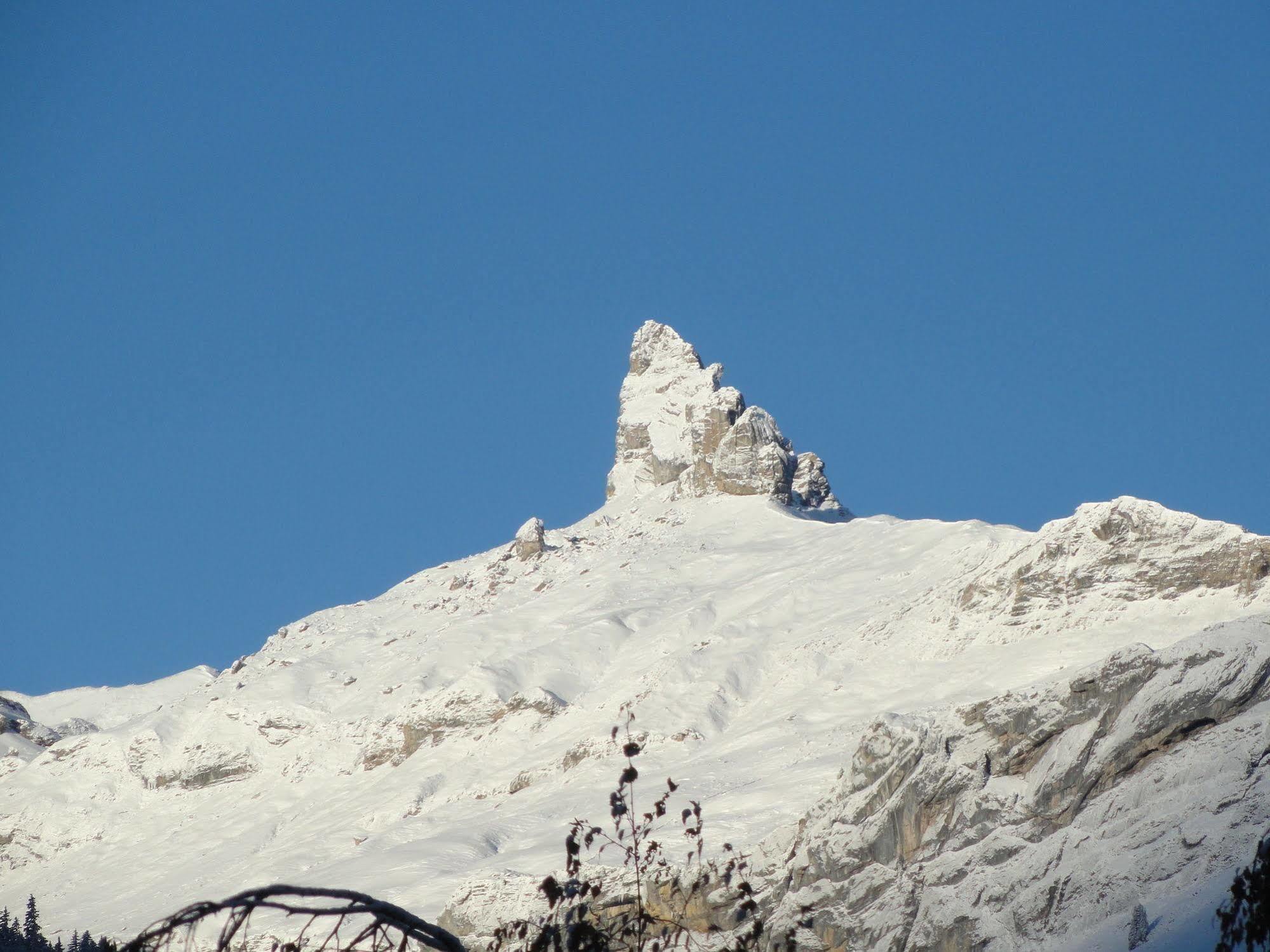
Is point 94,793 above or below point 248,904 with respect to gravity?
above

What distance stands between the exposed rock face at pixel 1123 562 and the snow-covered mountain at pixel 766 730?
0.85 ft

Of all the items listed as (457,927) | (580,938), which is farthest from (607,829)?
(580,938)

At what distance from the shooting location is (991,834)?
85562mm

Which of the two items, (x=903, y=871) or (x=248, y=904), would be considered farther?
(x=903, y=871)

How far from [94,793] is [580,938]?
557 feet

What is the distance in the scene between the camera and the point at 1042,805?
89.8 metres

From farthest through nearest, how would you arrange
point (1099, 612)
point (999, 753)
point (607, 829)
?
point (1099, 612)
point (607, 829)
point (999, 753)

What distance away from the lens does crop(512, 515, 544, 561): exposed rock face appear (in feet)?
608

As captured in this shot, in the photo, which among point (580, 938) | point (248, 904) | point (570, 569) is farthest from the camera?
point (570, 569)

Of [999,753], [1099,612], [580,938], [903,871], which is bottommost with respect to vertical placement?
[580,938]

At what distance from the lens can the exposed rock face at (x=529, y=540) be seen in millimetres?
185250

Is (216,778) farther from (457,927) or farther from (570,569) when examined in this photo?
(457,927)

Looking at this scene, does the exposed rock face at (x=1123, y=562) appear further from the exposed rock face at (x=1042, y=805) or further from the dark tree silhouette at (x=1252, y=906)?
the dark tree silhouette at (x=1252, y=906)

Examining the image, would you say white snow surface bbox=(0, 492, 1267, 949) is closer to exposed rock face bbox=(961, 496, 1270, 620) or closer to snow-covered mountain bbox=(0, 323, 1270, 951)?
A: snow-covered mountain bbox=(0, 323, 1270, 951)
